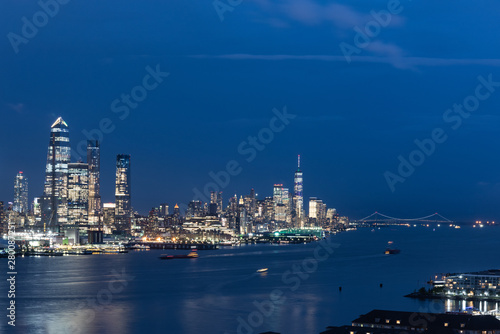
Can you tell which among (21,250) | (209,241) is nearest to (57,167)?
(209,241)

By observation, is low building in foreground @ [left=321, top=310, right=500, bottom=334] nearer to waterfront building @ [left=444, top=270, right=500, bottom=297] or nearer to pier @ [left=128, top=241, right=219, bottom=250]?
waterfront building @ [left=444, top=270, right=500, bottom=297]

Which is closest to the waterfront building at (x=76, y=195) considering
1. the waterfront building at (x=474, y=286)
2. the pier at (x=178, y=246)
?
the pier at (x=178, y=246)

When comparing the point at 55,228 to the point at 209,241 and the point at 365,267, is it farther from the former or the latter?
the point at 365,267

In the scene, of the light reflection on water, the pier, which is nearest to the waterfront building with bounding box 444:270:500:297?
the light reflection on water

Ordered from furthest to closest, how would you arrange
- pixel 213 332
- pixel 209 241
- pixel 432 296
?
pixel 209 241 → pixel 432 296 → pixel 213 332

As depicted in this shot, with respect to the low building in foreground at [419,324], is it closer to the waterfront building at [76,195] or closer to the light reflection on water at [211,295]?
the light reflection on water at [211,295]

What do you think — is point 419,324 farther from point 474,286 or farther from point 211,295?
point 211,295

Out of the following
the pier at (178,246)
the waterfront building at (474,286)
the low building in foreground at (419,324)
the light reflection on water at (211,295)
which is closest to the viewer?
the low building in foreground at (419,324)
